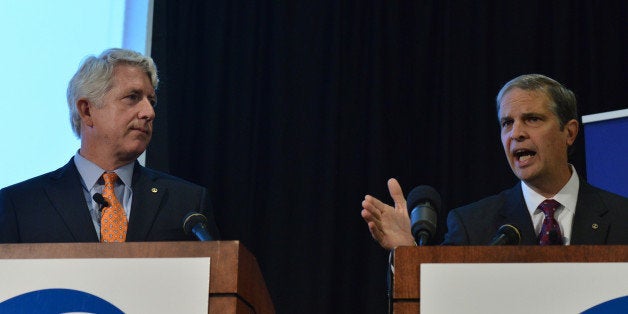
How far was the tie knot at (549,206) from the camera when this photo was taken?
10.4 feet

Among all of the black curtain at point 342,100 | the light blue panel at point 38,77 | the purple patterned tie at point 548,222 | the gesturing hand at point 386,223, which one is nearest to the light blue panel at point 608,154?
the purple patterned tie at point 548,222

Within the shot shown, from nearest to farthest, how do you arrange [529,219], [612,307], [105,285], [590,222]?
[612,307], [105,285], [590,222], [529,219]

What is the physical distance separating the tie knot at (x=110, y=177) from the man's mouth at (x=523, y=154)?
1396mm

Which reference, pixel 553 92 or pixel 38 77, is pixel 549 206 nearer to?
pixel 553 92

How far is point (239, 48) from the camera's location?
495 cm

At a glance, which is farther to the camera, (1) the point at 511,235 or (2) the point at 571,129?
(2) the point at 571,129

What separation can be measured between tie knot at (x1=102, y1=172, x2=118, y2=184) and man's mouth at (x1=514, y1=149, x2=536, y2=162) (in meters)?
1.40

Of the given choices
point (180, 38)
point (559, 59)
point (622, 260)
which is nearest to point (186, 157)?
point (180, 38)

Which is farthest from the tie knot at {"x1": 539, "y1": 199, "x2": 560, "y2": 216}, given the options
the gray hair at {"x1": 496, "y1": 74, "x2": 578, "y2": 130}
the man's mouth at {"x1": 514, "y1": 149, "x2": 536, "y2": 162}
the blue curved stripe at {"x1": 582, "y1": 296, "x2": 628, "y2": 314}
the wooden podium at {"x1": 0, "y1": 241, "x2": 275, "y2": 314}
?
the wooden podium at {"x1": 0, "y1": 241, "x2": 275, "y2": 314}

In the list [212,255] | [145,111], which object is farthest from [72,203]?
[212,255]

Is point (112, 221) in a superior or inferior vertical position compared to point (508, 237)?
superior

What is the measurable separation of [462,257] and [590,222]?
1.17 metres

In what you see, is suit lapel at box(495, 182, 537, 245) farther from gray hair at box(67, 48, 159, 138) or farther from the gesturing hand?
gray hair at box(67, 48, 159, 138)

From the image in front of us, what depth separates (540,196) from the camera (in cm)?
324
